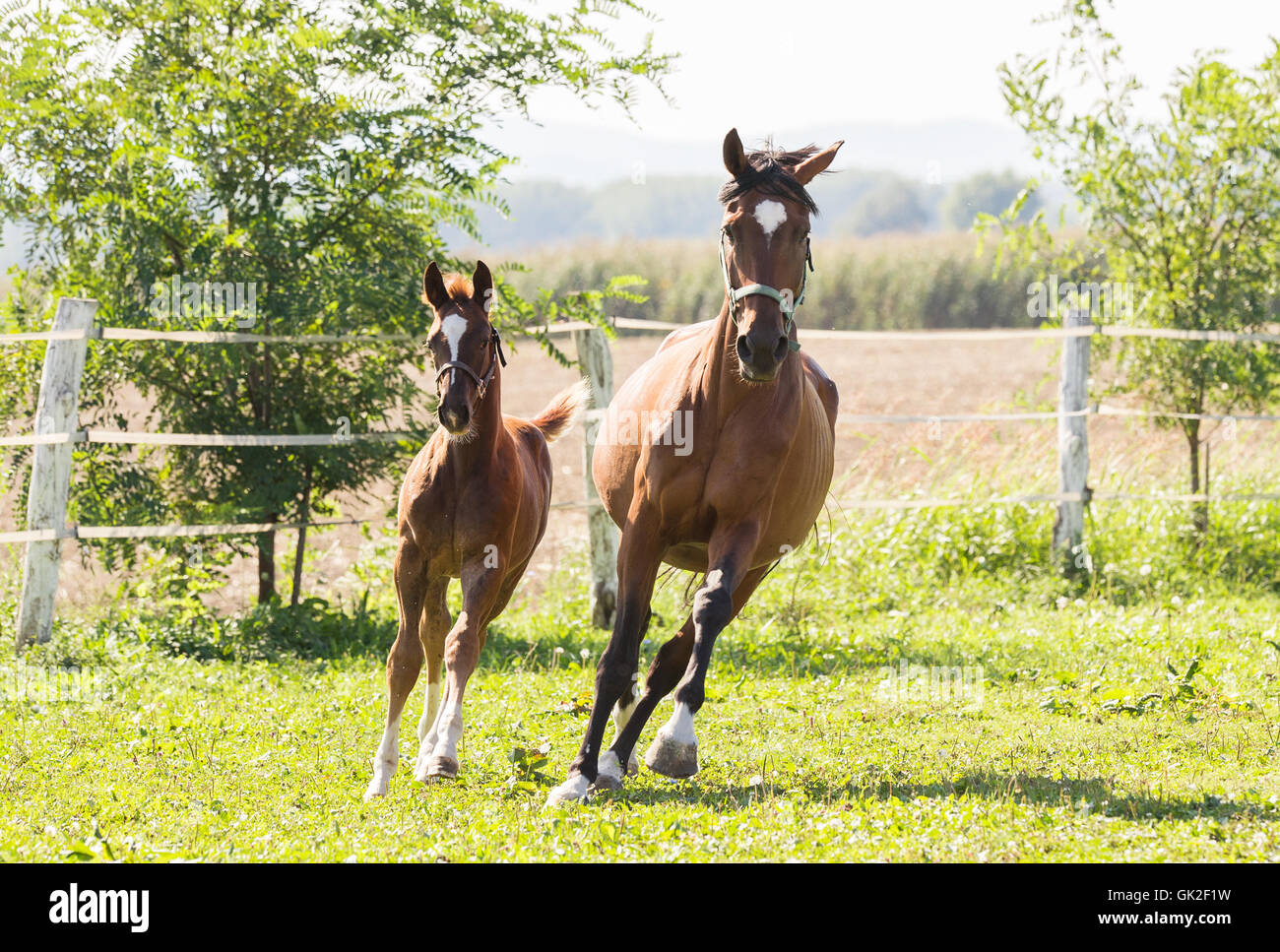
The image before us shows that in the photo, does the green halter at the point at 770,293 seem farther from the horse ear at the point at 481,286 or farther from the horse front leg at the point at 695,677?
the horse ear at the point at 481,286

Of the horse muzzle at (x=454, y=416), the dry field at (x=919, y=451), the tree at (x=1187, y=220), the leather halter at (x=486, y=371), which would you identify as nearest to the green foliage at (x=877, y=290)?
the dry field at (x=919, y=451)

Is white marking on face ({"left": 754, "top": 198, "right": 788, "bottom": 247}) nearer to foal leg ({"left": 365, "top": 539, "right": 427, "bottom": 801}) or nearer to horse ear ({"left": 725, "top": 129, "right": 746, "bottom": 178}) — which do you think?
horse ear ({"left": 725, "top": 129, "right": 746, "bottom": 178})

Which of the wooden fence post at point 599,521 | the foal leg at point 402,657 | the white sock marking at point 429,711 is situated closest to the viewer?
the foal leg at point 402,657

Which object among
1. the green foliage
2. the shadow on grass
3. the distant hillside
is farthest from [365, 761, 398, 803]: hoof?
the distant hillside

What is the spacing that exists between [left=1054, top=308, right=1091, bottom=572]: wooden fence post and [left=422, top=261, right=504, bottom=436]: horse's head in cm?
589

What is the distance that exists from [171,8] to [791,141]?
15.3 feet

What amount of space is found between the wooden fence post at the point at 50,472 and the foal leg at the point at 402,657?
3.26 meters

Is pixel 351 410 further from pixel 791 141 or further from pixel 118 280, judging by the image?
pixel 791 141

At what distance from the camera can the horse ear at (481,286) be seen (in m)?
5.41

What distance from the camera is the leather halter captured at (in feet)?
17.0

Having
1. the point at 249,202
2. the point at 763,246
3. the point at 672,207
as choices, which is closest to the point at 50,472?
the point at 249,202

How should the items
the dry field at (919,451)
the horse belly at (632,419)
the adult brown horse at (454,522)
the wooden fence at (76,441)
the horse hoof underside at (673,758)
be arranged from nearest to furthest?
the horse hoof underside at (673,758) → the adult brown horse at (454,522) → the horse belly at (632,419) → the wooden fence at (76,441) → the dry field at (919,451)
